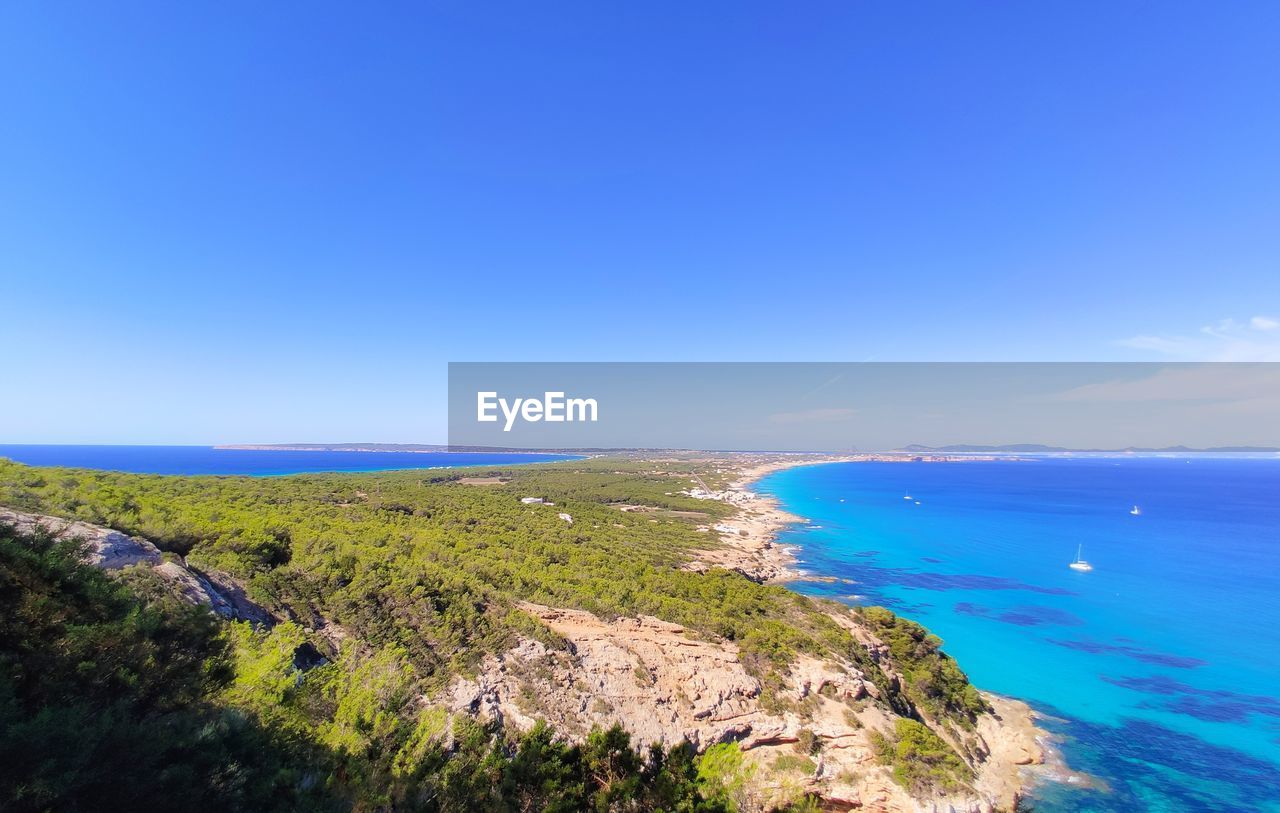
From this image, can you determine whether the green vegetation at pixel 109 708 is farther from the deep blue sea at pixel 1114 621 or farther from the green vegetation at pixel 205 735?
the deep blue sea at pixel 1114 621

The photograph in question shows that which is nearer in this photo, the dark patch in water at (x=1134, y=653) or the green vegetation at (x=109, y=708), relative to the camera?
the green vegetation at (x=109, y=708)

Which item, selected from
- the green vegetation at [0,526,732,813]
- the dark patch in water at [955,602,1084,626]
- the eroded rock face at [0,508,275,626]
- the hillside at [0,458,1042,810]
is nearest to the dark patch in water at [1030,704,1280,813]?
the hillside at [0,458,1042,810]

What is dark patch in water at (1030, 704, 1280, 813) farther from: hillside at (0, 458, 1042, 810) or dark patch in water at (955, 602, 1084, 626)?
dark patch in water at (955, 602, 1084, 626)

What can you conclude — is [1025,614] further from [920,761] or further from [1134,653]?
[920,761]

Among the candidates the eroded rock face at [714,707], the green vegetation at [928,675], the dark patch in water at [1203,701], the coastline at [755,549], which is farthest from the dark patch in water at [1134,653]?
the coastline at [755,549]

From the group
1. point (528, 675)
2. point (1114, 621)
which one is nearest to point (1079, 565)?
point (1114, 621)

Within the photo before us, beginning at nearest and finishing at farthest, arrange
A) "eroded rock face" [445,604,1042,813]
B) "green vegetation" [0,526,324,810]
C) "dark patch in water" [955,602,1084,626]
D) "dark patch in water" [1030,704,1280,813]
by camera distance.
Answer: "green vegetation" [0,526,324,810], "eroded rock face" [445,604,1042,813], "dark patch in water" [1030,704,1280,813], "dark patch in water" [955,602,1084,626]
